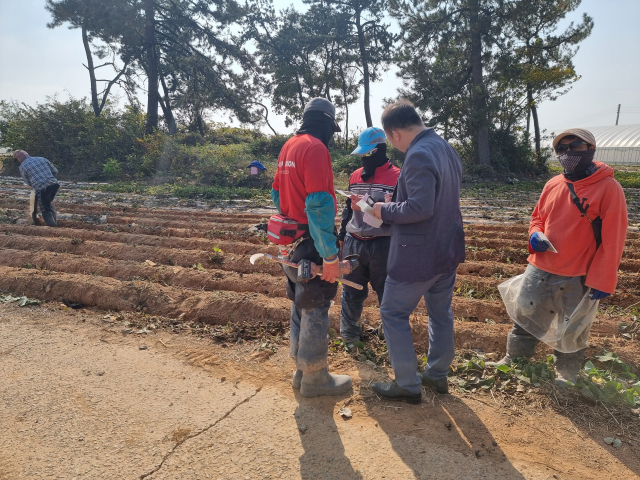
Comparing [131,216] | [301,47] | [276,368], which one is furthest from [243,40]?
[276,368]

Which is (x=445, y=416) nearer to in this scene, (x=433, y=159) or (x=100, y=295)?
(x=433, y=159)

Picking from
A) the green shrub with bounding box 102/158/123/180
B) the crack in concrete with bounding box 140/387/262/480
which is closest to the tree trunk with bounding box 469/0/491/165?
the green shrub with bounding box 102/158/123/180

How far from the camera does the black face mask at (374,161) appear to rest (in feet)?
11.3

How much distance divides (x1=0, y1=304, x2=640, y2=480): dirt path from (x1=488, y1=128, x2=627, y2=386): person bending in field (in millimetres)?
509

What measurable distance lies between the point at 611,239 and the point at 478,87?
17.8 m

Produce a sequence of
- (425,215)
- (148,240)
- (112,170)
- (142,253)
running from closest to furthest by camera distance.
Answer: (425,215)
(142,253)
(148,240)
(112,170)

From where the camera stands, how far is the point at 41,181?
25.9ft

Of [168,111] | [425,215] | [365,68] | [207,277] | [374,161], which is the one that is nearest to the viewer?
[425,215]

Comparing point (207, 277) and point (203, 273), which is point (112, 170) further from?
point (207, 277)

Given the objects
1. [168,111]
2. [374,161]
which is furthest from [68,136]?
[374,161]

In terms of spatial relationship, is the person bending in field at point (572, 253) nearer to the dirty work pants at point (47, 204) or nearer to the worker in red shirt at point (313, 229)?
the worker in red shirt at point (313, 229)

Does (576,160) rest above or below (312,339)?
above

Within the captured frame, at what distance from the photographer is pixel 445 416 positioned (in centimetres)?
263

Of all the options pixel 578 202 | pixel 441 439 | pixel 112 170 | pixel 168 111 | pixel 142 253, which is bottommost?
pixel 441 439
